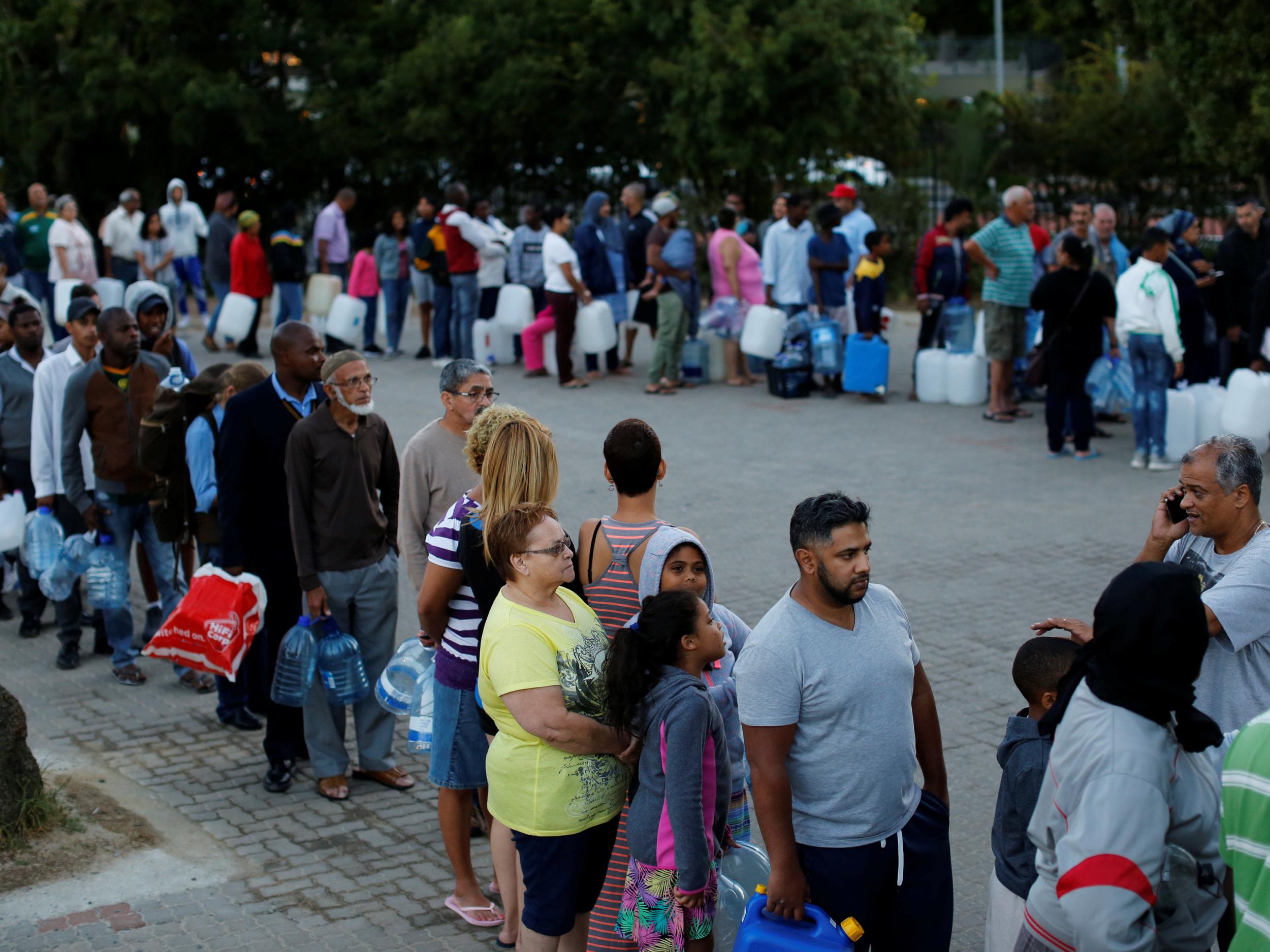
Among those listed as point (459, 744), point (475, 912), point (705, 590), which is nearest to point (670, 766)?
point (705, 590)

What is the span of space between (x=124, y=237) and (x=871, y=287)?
32.5 feet

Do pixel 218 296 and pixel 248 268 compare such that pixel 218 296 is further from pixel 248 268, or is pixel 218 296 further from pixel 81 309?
pixel 81 309

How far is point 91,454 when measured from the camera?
24.0ft

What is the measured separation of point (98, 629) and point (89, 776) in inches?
76.9

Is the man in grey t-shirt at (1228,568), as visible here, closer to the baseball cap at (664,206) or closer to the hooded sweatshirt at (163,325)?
the hooded sweatshirt at (163,325)

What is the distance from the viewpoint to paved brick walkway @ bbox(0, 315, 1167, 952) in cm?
495

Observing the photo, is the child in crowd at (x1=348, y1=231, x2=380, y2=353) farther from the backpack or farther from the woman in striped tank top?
the woman in striped tank top

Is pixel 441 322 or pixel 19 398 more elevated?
pixel 441 322

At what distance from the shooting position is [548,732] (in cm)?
381

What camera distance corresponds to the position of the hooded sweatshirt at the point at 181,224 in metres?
18.3

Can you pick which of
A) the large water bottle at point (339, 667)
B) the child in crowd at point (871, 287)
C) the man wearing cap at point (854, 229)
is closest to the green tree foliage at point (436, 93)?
the man wearing cap at point (854, 229)

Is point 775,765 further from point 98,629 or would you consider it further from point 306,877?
point 98,629

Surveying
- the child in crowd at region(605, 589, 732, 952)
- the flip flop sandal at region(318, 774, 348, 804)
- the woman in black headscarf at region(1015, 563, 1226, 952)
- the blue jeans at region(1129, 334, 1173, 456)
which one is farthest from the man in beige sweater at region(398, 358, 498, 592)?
the blue jeans at region(1129, 334, 1173, 456)

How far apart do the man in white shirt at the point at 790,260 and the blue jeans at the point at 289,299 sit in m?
5.84
